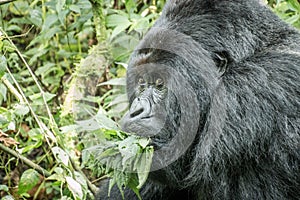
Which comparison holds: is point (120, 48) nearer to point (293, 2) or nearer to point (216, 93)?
point (293, 2)

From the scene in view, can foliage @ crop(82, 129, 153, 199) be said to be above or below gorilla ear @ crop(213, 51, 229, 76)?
below

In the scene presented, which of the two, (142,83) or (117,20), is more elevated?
(142,83)

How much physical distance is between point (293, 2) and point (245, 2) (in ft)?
2.47

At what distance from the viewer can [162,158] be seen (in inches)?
151

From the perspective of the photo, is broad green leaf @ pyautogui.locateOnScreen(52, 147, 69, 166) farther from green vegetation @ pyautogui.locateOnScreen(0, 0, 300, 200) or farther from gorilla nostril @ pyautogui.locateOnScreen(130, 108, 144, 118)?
gorilla nostril @ pyautogui.locateOnScreen(130, 108, 144, 118)

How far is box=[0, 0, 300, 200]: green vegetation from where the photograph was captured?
3662 mm

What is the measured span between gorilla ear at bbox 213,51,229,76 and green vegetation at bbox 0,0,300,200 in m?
0.57

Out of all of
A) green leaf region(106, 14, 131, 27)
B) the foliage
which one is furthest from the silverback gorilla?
green leaf region(106, 14, 131, 27)

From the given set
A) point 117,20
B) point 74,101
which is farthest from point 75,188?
point 117,20

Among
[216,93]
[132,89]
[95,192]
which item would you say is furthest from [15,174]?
[216,93]

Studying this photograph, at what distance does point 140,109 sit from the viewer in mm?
3764

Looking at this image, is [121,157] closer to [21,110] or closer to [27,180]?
[27,180]

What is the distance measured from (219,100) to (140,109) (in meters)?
0.41

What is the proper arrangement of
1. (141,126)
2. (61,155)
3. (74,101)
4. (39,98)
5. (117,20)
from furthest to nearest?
(74,101) → (117,20) → (39,98) → (61,155) → (141,126)
